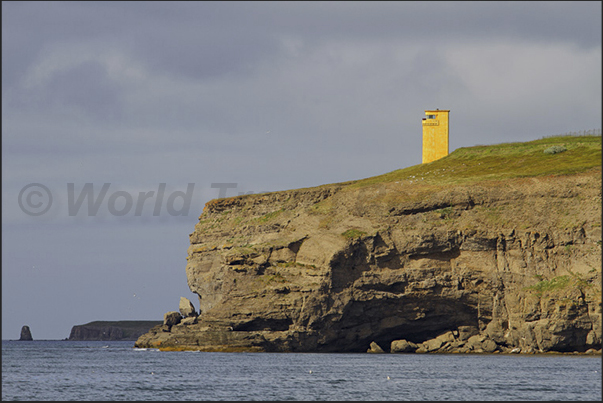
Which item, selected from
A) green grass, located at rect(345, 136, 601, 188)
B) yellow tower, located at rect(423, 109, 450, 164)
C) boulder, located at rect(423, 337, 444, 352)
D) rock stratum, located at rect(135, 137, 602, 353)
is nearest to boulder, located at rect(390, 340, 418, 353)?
rock stratum, located at rect(135, 137, 602, 353)

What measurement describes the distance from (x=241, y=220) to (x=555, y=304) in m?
46.9

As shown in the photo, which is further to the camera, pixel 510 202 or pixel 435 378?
pixel 510 202

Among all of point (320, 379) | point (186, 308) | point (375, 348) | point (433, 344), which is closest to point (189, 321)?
point (186, 308)

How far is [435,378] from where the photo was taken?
57625 millimetres

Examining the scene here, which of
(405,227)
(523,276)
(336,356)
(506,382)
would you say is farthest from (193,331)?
(506,382)

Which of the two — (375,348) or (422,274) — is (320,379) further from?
(375,348)

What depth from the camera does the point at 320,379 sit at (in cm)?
5762

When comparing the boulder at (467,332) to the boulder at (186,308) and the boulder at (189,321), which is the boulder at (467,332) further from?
the boulder at (186,308)

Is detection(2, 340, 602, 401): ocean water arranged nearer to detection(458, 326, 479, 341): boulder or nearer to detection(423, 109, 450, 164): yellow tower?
detection(458, 326, 479, 341): boulder

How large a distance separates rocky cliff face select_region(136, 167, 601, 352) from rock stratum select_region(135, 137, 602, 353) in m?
0.13

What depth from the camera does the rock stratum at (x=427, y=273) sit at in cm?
8762

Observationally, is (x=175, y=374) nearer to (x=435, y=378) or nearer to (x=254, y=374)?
(x=254, y=374)

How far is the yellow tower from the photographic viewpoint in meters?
119

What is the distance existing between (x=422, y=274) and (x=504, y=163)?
81.6 feet
